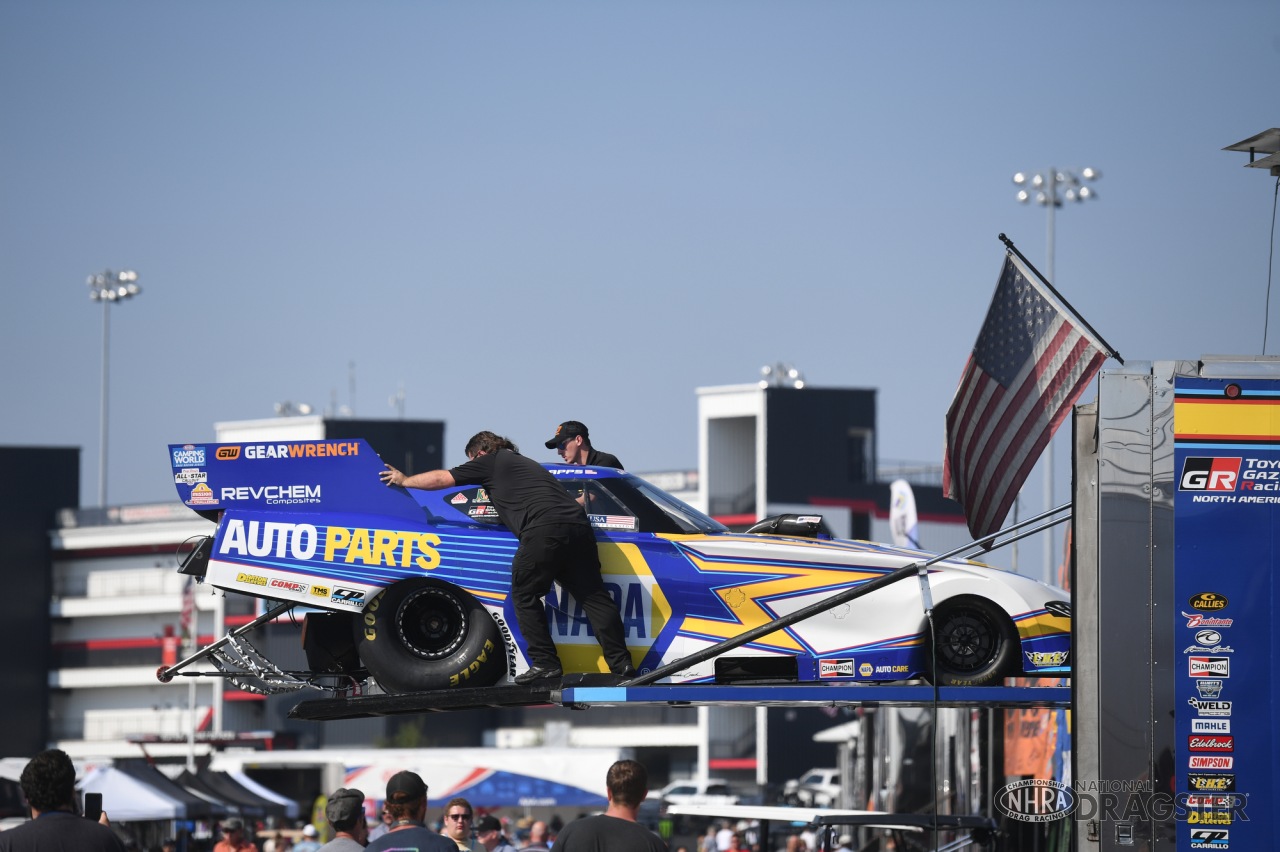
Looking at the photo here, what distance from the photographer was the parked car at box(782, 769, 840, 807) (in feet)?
159

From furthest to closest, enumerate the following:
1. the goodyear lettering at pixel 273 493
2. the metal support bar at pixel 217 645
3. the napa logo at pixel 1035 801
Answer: the metal support bar at pixel 217 645, the goodyear lettering at pixel 273 493, the napa logo at pixel 1035 801

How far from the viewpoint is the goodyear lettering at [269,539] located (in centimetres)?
917

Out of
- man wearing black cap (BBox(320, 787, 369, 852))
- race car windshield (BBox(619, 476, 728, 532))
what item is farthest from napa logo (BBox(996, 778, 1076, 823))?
man wearing black cap (BBox(320, 787, 369, 852))

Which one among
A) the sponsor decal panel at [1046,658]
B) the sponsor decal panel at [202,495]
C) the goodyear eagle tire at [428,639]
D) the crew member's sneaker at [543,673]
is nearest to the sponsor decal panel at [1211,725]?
the sponsor decal panel at [1046,658]

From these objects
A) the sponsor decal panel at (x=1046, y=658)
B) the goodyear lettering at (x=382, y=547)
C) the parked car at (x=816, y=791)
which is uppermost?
the goodyear lettering at (x=382, y=547)

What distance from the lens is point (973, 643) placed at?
8992mm

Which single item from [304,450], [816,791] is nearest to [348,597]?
[304,450]

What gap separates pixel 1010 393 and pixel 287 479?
12.6ft

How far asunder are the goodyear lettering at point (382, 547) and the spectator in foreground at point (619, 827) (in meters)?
2.77

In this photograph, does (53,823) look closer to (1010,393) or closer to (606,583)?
(606,583)

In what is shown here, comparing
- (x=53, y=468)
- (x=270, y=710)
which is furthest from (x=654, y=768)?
(x=53, y=468)

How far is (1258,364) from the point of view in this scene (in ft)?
21.8

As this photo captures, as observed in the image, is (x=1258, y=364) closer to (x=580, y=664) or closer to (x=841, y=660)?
(x=841, y=660)

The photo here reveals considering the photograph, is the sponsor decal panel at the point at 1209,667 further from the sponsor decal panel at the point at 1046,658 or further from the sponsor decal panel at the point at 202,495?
the sponsor decal panel at the point at 202,495
